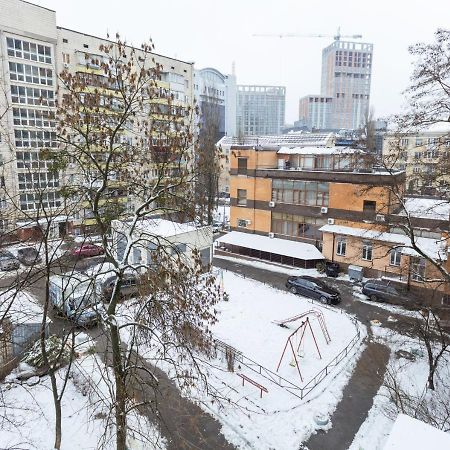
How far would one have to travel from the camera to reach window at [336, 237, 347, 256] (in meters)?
27.0

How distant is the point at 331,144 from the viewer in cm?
3872

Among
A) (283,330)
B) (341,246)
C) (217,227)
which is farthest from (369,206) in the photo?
(217,227)

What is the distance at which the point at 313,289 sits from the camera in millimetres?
22469

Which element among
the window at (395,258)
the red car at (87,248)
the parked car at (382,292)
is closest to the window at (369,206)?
the window at (395,258)

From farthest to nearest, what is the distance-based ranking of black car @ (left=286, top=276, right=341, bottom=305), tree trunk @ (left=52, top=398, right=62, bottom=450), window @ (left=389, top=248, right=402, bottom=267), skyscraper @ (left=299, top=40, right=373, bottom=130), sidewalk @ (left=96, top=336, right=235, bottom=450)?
skyscraper @ (left=299, top=40, right=373, bottom=130), window @ (left=389, top=248, right=402, bottom=267), black car @ (left=286, top=276, right=341, bottom=305), sidewalk @ (left=96, top=336, right=235, bottom=450), tree trunk @ (left=52, top=398, right=62, bottom=450)

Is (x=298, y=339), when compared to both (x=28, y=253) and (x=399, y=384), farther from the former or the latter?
(x=28, y=253)

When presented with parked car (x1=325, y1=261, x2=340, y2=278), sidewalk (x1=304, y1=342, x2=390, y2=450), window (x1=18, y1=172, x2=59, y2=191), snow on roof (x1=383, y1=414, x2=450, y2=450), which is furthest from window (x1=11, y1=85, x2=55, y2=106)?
snow on roof (x1=383, y1=414, x2=450, y2=450)

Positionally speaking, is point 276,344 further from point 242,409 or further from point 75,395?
point 75,395

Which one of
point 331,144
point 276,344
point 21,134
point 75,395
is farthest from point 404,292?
point 21,134

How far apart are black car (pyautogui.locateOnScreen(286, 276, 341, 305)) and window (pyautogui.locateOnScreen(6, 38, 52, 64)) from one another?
94.3 feet

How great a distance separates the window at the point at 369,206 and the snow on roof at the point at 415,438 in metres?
21.3

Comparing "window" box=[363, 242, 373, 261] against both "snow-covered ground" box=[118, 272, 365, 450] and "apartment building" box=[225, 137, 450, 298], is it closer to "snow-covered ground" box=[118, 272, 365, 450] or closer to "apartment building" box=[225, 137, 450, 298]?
"apartment building" box=[225, 137, 450, 298]

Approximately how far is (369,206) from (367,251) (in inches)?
124

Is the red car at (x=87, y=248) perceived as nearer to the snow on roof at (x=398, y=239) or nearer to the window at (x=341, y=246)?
the snow on roof at (x=398, y=239)
